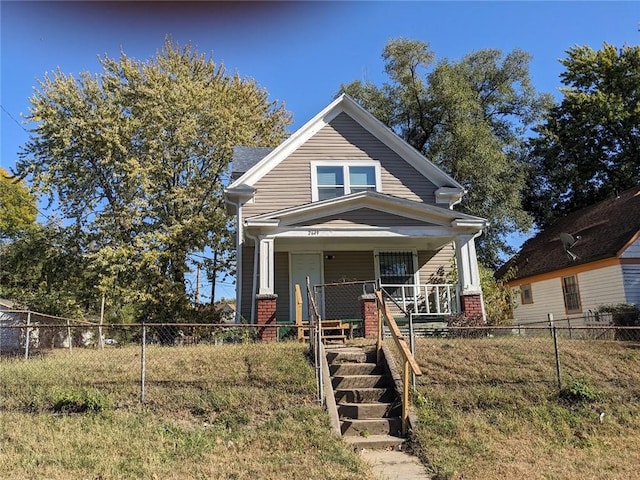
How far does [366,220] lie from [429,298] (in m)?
3.27

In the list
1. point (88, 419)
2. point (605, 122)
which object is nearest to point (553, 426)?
point (88, 419)

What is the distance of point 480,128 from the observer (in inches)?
956

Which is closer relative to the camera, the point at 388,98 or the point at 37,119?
the point at 37,119

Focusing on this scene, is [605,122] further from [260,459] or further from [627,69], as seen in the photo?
[260,459]

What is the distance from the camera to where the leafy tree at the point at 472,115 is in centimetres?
2427

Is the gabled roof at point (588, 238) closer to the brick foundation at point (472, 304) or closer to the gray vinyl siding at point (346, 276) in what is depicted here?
the brick foundation at point (472, 304)

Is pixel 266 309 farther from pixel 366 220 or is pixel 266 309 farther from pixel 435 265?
pixel 435 265

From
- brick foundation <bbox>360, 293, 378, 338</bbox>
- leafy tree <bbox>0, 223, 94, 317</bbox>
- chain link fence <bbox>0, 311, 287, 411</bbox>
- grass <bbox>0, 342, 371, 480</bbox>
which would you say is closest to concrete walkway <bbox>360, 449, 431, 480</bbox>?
grass <bbox>0, 342, 371, 480</bbox>

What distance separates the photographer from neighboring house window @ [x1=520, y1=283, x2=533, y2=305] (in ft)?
73.6

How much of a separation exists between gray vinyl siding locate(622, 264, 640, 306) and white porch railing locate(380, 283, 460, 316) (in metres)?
6.23

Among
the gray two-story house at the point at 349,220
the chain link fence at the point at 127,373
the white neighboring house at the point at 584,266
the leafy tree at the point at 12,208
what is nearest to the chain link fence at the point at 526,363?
the chain link fence at the point at 127,373

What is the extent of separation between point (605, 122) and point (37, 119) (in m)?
26.4

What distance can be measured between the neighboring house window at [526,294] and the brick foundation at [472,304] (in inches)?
391

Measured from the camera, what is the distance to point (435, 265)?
1616cm
